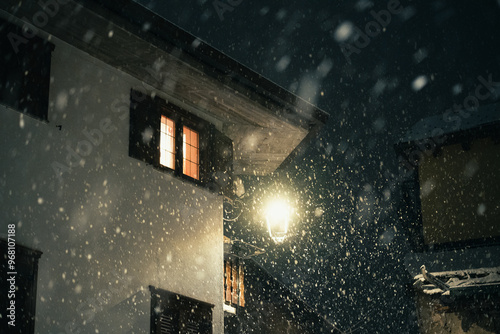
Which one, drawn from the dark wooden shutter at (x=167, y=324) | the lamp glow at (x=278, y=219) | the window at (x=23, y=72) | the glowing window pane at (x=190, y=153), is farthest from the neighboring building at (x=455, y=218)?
the window at (x=23, y=72)

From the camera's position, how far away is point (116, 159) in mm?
9766

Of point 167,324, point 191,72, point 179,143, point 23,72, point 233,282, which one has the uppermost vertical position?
point 191,72

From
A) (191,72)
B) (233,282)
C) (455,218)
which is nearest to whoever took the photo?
(191,72)

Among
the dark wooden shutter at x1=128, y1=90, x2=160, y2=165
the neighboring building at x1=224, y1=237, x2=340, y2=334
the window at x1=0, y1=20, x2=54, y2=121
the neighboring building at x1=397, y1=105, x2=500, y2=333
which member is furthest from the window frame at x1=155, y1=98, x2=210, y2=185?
the neighboring building at x1=224, y1=237, x2=340, y2=334

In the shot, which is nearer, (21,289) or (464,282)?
(21,289)

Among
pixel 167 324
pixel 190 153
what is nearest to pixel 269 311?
pixel 190 153

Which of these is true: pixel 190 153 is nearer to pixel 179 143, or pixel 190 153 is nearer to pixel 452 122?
pixel 179 143

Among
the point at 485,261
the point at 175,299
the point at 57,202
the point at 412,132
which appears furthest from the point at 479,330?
the point at 57,202

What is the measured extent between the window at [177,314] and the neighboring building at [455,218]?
7920mm

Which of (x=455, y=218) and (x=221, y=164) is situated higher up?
(x=455, y=218)

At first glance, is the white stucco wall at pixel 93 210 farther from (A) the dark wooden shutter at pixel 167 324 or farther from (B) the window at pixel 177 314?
(A) the dark wooden shutter at pixel 167 324

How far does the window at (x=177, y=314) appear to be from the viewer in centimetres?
973

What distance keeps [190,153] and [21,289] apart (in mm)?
5005

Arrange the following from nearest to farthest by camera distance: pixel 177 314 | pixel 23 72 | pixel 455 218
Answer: pixel 23 72, pixel 177 314, pixel 455 218
